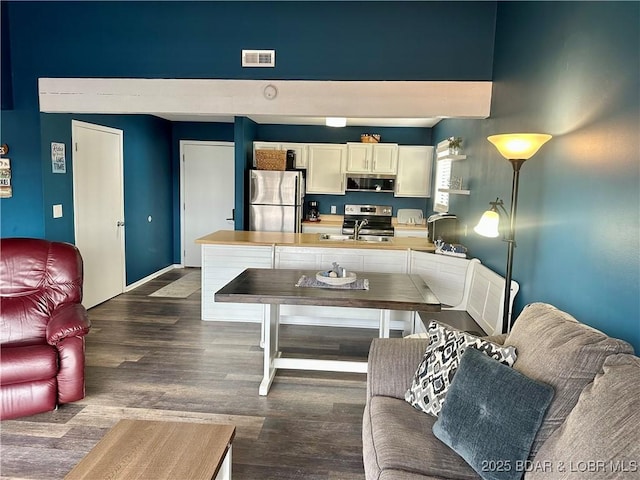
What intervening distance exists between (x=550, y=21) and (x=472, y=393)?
232cm

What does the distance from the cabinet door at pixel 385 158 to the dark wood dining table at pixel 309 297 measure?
3480 millimetres

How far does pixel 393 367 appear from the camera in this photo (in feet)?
7.36

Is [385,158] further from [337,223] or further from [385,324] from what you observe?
[385,324]

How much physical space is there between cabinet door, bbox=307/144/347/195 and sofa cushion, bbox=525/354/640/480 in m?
5.59

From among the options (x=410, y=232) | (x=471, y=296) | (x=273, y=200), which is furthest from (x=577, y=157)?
(x=273, y=200)

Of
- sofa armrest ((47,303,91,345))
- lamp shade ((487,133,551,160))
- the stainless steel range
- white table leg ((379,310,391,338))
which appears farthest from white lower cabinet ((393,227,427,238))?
sofa armrest ((47,303,91,345))

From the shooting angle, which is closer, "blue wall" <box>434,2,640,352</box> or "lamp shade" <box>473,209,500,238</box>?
"blue wall" <box>434,2,640,352</box>

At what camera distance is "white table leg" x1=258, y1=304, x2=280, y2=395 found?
126 inches

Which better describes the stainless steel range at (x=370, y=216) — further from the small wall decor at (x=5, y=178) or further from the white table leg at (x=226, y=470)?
the white table leg at (x=226, y=470)

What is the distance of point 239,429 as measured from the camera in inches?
107

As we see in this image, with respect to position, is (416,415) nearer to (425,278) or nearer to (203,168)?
(425,278)

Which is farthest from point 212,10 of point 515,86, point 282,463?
point 282,463

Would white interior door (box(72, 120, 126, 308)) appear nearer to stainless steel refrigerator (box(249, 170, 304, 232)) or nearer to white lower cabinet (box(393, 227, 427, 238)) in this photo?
stainless steel refrigerator (box(249, 170, 304, 232))

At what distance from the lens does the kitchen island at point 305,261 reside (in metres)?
4.46
